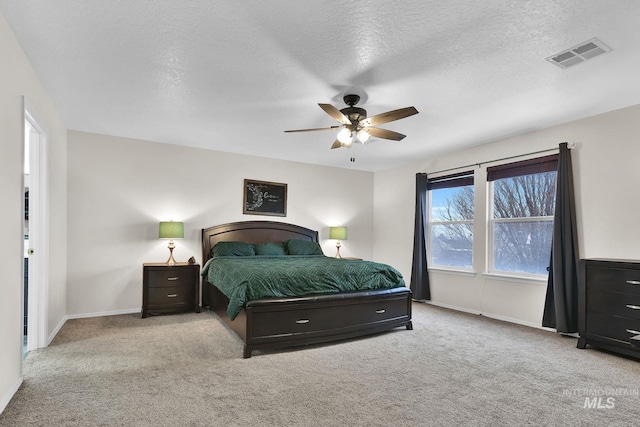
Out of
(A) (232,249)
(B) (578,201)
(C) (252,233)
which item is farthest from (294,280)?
(B) (578,201)

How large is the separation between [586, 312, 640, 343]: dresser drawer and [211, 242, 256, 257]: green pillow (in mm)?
4138

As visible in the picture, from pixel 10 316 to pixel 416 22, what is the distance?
3283 millimetres

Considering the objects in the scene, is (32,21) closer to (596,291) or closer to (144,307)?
(144,307)

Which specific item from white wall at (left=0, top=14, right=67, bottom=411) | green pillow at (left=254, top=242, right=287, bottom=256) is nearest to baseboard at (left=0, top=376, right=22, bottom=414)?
white wall at (left=0, top=14, right=67, bottom=411)

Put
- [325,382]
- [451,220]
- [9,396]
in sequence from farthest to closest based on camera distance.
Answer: [451,220], [325,382], [9,396]

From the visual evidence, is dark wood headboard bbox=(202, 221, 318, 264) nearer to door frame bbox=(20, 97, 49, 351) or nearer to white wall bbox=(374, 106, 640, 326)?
white wall bbox=(374, 106, 640, 326)

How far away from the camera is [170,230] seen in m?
4.64

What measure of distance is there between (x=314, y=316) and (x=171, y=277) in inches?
90.2

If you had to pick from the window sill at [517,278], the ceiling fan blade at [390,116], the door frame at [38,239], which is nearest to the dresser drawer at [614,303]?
the window sill at [517,278]

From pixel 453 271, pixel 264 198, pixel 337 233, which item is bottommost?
pixel 453 271

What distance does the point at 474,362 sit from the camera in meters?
3.01

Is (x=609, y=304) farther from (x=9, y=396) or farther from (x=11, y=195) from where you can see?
(x=11, y=195)

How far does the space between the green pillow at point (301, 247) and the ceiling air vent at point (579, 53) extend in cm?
402

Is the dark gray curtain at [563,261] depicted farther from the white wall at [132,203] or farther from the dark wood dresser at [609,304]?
the white wall at [132,203]
